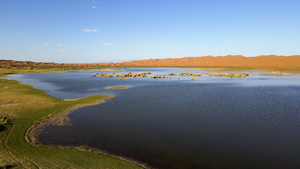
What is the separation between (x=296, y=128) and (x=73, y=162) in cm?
1823

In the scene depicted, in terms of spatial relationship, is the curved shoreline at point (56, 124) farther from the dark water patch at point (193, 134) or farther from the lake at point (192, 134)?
the dark water patch at point (193, 134)

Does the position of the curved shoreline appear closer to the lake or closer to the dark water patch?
the lake

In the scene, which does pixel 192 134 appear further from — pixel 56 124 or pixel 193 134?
pixel 56 124

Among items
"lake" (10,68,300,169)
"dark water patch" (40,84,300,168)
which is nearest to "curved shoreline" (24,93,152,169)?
"lake" (10,68,300,169)

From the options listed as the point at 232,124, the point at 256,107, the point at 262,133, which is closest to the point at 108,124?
the point at 232,124

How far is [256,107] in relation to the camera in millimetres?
23609

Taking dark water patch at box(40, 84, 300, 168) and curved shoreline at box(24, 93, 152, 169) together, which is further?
curved shoreline at box(24, 93, 152, 169)

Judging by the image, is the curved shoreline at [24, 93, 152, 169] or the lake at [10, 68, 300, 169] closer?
the lake at [10, 68, 300, 169]

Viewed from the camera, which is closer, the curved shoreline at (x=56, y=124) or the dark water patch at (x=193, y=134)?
the dark water patch at (x=193, y=134)

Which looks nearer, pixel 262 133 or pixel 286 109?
pixel 262 133

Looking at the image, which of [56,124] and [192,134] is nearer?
[192,134]

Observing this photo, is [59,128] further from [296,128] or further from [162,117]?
[296,128]

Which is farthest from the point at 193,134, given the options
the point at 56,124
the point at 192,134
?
the point at 56,124

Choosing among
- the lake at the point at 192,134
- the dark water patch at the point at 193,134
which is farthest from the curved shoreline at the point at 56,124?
the dark water patch at the point at 193,134
